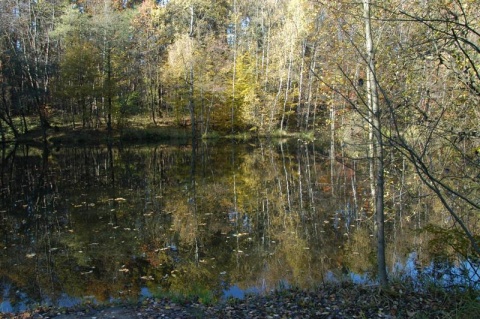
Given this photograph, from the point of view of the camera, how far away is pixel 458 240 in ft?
19.3

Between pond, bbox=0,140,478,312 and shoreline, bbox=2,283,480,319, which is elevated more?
shoreline, bbox=2,283,480,319

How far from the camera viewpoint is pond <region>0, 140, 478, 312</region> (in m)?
7.68

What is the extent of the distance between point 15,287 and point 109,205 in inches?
253

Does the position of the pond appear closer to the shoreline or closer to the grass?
the grass

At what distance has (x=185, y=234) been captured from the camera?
10617 mm

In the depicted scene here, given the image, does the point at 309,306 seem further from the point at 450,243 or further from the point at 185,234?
the point at 185,234

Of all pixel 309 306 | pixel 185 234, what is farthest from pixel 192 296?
pixel 185 234

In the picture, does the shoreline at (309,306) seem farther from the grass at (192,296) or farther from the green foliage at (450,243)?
the green foliage at (450,243)

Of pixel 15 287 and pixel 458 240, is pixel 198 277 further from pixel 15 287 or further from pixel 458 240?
pixel 458 240

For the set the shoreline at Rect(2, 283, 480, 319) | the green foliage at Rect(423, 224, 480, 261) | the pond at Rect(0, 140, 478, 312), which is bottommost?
the pond at Rect(0, 140, 478, 312)

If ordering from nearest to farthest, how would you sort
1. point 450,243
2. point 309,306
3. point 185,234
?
1. point 309,306
2. point 450,243
3. point 185,234

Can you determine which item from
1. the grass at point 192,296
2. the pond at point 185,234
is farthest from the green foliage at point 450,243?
the grass at point 192,296

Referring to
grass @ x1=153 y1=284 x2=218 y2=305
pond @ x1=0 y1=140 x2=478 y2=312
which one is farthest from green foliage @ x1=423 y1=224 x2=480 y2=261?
grass @ x1=153 y1=284 x2=218 y2=305

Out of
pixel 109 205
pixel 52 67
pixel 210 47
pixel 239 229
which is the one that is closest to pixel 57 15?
pixel 52 67
